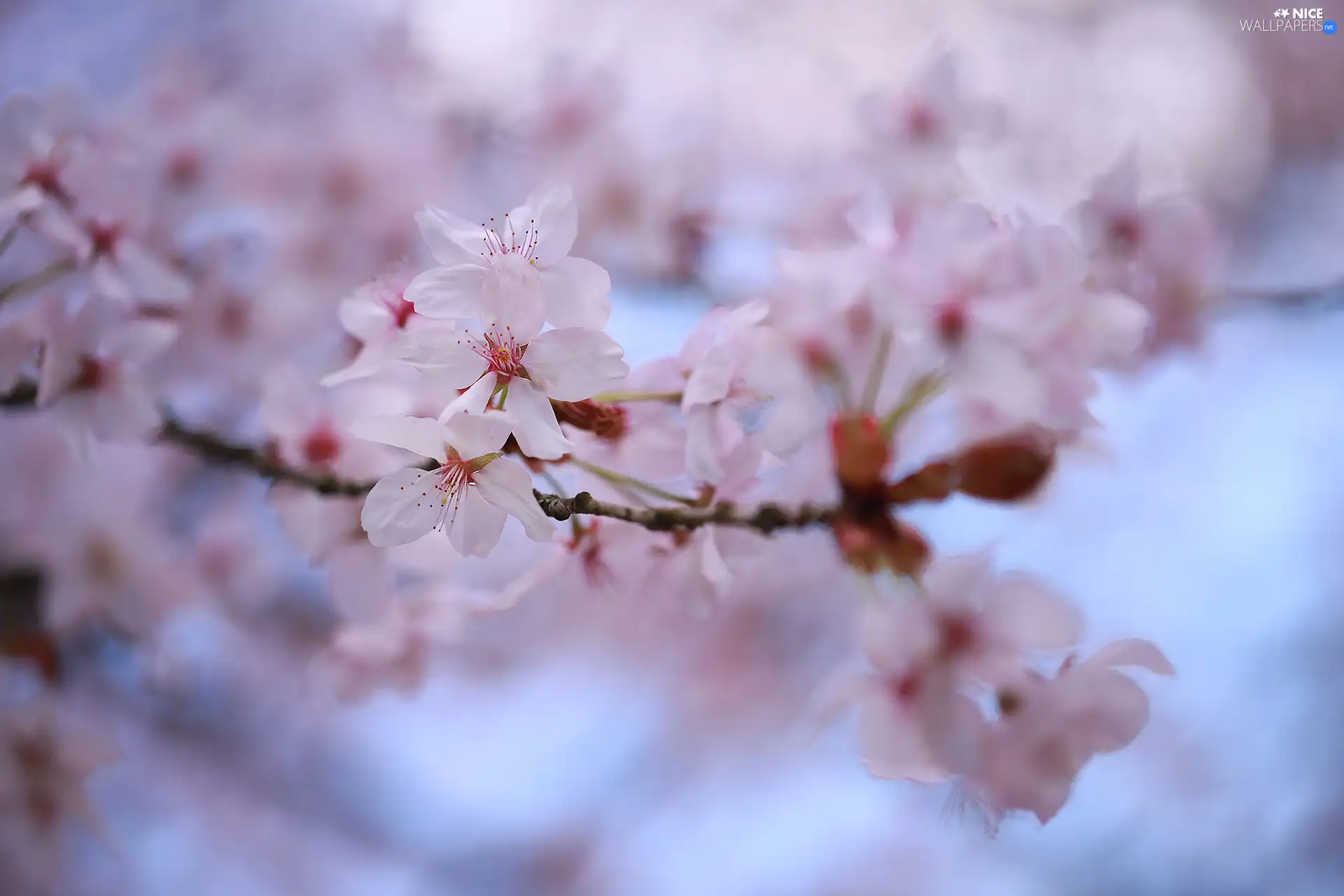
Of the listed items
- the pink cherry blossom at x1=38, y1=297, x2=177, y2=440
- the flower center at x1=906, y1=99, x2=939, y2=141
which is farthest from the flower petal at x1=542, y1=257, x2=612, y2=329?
the flower center at x1=906, y1=99, x2=939, y2=141

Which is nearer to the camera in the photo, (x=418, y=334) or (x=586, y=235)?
(x=418, y=334)

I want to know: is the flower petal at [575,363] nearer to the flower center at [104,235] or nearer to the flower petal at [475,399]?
the flower petal at [475,399]

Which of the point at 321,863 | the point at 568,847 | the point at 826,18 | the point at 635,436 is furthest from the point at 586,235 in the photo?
the point at 321,863

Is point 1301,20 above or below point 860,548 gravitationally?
above

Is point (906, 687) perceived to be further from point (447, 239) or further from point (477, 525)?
point (447, 239)

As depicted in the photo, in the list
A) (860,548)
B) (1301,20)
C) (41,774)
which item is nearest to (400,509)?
(860,548)

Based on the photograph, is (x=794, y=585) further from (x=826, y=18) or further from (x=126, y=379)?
(x=126, y=379)

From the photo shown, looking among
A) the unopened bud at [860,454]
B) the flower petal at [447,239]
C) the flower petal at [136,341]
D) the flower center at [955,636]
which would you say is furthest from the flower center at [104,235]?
the flower center at [955,636]
